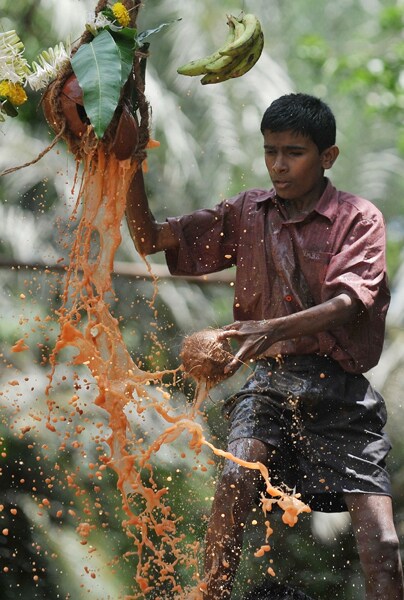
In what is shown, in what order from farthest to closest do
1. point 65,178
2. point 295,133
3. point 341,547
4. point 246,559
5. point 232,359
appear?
1. point 65,178
2. point 341,547
3. point 246,559
4. point 295,133
5. point 232,359

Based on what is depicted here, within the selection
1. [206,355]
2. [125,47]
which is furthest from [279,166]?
[206,355]

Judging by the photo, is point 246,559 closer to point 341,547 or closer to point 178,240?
point 341,547

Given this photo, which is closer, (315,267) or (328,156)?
(315,267)

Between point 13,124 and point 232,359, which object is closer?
point 232,359

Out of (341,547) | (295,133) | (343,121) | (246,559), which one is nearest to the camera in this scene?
(295,133)

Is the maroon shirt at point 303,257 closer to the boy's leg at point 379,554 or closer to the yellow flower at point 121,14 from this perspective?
the boy's leg at point 379,554

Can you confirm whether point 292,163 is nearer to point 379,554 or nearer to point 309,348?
point 309,348

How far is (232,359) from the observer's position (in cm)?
400

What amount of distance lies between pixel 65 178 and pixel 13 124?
530 millimetres

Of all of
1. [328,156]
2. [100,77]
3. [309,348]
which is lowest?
[309,348]

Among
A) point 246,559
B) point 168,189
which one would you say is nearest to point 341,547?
point 246,559

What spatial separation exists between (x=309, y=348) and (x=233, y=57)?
1.13 m

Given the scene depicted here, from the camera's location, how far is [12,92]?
4.40m

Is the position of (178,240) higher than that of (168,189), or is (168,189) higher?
(178,240)
